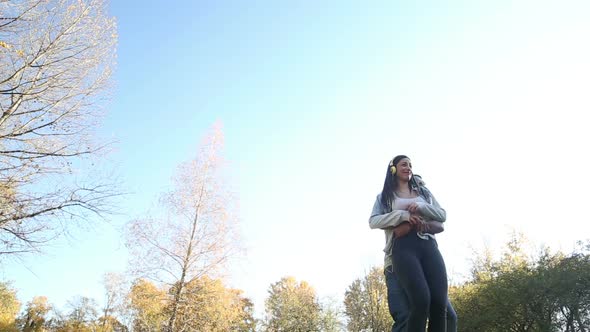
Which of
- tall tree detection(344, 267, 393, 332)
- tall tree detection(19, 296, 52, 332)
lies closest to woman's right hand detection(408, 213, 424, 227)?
tall tree detection(344, 267, 393, 332)

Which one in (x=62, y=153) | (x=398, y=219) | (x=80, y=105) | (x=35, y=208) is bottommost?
(x=398, y=219)

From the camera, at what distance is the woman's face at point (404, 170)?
2.78 metres

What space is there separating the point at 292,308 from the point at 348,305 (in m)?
4.68

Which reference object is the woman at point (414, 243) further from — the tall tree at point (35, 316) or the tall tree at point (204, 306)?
the tall tree at point (35, 316)

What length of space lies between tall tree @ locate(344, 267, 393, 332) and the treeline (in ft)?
0.24

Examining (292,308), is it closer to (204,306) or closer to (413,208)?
(204,306)

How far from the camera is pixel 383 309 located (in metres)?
24.4

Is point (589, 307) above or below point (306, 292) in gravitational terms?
below

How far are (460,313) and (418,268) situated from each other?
64.6ft

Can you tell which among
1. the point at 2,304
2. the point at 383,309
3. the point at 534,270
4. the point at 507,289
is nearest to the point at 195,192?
the point at 507,289

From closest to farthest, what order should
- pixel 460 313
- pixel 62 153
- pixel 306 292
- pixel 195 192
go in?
pixel 62 153
pixel 195 192
pixel 460 313
pixel 306 292

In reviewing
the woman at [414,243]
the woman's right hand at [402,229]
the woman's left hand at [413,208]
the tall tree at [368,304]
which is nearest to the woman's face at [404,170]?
the woman at [414,243]

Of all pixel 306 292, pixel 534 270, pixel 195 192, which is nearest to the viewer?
pixel 195 192

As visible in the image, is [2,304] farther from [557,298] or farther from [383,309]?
[557,298]
